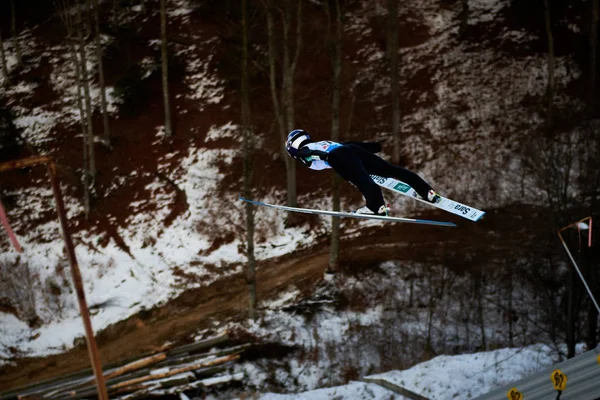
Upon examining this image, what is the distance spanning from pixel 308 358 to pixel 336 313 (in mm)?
1910

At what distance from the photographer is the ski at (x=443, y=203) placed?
8148 mm

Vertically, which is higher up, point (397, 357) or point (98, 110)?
point (98, 110)

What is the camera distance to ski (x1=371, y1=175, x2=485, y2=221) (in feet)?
26.7

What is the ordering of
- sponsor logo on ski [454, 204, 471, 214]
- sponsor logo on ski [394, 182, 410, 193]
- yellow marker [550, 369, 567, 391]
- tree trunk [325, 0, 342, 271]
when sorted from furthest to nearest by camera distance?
tree trunk [325, 0, 342, 271], sponsor logo on ski [394, 182, 410, 193], sponsor logo on ski [454, 204, 471, 214], yellow marker [550, 369, 567, 391]

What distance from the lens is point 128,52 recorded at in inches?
1201

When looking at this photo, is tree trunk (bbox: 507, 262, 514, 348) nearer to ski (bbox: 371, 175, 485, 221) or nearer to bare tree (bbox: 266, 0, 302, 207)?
bare tree (bbox: 266, 0, 302, 207)

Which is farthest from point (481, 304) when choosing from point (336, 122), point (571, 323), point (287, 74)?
point (287, 74)

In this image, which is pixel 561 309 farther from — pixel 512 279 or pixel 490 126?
pixel 490 126

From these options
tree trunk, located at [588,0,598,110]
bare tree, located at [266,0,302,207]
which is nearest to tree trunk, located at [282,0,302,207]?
bare tree, located at [266,0,302,207]

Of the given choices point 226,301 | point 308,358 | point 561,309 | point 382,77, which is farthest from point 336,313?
point 382,77

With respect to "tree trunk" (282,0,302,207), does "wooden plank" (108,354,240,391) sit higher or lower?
lower

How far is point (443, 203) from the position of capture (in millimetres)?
8578

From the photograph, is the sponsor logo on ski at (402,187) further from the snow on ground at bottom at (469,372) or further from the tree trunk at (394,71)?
the tree trunk at (394,71)

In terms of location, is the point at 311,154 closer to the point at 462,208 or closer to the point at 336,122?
the point at 462,208
